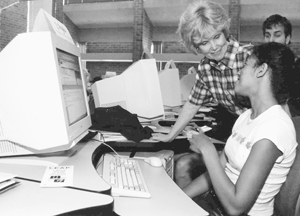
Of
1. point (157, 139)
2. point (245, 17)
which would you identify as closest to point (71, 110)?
point (157, 139)

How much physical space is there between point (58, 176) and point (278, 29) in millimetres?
1983

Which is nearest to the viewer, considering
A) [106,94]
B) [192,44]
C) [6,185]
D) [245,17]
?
[6,185]

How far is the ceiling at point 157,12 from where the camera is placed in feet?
23.9

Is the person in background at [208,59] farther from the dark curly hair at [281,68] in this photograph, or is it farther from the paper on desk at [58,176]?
the paper on desk at [58,176]

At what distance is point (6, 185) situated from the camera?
29.5 inches

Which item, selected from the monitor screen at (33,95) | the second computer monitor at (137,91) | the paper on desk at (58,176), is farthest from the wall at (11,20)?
the paper on desk at (58,176)

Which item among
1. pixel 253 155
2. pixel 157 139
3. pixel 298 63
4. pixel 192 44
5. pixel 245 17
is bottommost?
pixel 157 139

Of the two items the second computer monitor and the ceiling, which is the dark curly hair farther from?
the ceiling

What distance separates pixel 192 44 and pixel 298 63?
704 mm

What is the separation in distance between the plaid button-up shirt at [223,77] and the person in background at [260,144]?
1.82 ft

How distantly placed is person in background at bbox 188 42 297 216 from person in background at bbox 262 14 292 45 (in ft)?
4.31

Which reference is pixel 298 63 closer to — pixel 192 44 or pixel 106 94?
pixel 192 44

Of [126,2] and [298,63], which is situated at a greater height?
[126,2]

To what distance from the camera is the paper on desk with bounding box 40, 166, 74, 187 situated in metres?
0.82
